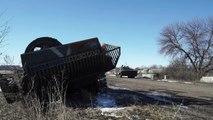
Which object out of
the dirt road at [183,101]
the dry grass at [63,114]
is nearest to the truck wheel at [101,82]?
the dirt road at [183,101]

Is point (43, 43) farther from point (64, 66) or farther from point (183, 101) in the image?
point (183, 101)

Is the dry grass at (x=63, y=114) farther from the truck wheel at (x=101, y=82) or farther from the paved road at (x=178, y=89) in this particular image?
the paved road at (x=178, y=89)

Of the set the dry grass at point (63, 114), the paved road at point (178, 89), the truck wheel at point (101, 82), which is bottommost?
the dry grass at point (63, 114)

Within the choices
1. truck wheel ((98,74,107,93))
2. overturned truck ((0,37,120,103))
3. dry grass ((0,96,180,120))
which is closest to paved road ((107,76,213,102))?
truck wheel ((98,74,107,93))

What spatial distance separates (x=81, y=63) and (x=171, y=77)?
3533 cm

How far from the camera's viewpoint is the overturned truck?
10.1m

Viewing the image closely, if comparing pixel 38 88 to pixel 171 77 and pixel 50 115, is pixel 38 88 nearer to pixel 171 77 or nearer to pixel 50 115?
pixel 50 115

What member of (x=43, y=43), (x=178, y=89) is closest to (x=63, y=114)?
(x=43, y=43)

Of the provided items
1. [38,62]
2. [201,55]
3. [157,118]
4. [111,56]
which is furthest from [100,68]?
[201,55]

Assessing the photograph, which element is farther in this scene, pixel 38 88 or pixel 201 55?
pixel 201 55

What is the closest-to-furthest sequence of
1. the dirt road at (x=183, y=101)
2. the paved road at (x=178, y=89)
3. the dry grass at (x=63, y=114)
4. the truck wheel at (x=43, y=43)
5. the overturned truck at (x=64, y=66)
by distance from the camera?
the dry grass at (x=63, y=114) < the dirt road at (x=183, y=101) < the overturned truck at (x=64, y=66) < the truck wheel at (x=43, y=43) < the paved road at (x=178, y=89)

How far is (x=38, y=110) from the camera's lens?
6.65 metres

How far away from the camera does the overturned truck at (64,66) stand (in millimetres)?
10062

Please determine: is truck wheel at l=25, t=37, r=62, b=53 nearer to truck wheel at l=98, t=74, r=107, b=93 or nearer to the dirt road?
truck wheel at l=98, t=74, r=107, b=93
